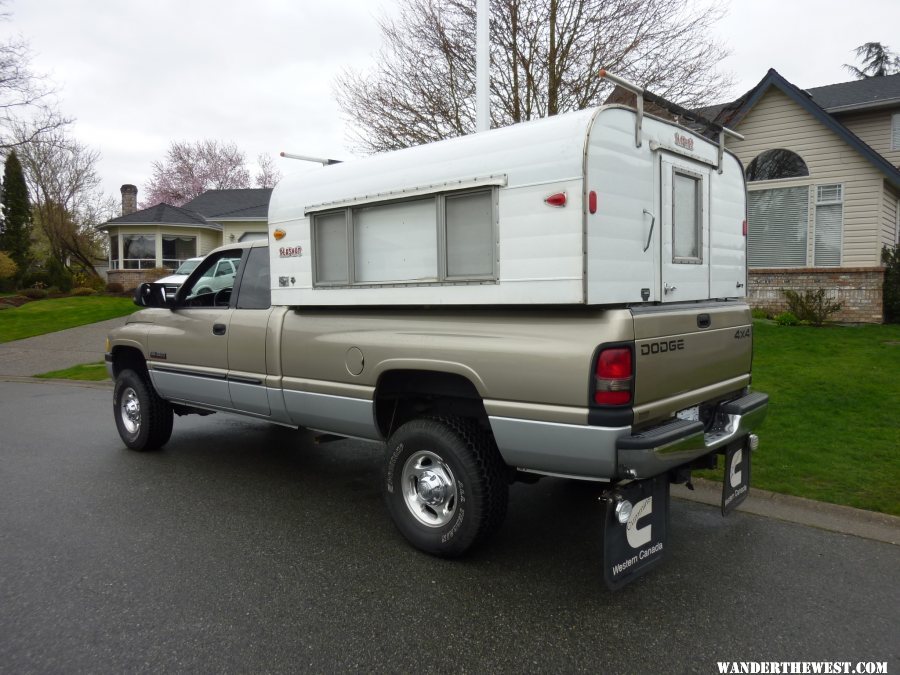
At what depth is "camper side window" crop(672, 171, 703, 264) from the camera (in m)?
3.96

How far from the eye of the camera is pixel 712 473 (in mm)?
5344

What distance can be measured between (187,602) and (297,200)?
8.61 ft

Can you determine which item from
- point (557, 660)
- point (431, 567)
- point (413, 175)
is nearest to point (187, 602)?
point (431, 567)

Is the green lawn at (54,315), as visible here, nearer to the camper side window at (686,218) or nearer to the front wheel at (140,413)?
the front wheel at (140,413)

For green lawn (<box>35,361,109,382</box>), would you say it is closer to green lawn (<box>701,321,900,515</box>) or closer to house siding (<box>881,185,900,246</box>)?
green lawn (<box>701,321,900,515</box>)

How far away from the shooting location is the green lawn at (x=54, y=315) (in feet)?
60.7

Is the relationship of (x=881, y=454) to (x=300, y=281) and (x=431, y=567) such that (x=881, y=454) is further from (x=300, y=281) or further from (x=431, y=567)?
(x=300, y=281)

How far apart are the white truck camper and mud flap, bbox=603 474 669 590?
95 centimetres

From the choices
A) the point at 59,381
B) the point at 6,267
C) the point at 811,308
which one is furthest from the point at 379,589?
the point at 6,267

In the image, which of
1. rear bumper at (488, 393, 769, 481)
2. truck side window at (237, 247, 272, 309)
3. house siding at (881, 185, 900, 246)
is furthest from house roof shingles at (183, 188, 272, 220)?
rear bumper at (488, 393, 769, 481)

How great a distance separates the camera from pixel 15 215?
35969mm

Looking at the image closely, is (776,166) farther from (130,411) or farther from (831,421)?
(130,411)

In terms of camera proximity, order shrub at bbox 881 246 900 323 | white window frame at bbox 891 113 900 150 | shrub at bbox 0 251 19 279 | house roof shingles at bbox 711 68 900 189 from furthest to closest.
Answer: shrub at bbox 0 251 19 279, white window frame at bbox 891 113 900 150, shrub at bbox 881 246 900 323, house roof shingles at bbox 711 68 900 189

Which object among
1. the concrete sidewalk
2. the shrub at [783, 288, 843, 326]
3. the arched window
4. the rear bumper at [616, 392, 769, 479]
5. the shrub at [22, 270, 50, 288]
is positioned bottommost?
the concrete sidewalk
